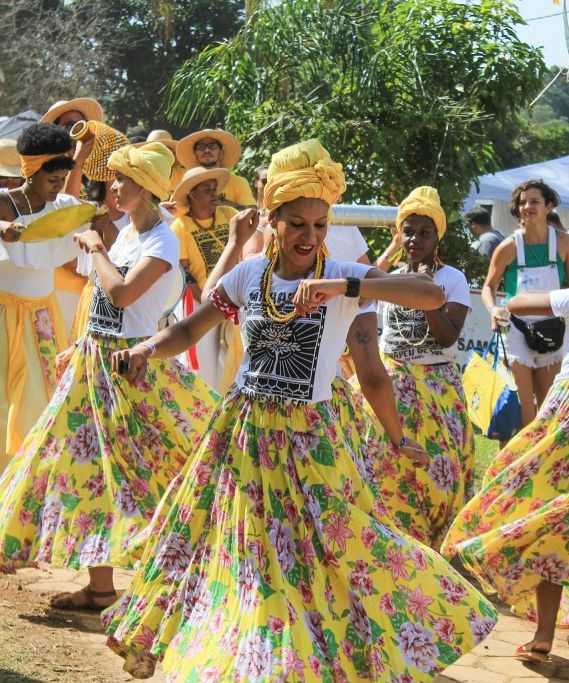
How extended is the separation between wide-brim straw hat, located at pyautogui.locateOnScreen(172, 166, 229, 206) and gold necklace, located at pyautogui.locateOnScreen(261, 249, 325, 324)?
4.35m

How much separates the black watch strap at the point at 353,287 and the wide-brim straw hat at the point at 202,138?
217 inches

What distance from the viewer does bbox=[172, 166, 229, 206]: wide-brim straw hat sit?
8812 mm

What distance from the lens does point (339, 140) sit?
1288 cm

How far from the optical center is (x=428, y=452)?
6918 millimetres

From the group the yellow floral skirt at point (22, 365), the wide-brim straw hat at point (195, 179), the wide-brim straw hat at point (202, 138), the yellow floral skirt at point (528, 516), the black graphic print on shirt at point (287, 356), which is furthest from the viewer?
the wide-brim straw hat at point (202, 138)

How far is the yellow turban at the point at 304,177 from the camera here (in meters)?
4.40

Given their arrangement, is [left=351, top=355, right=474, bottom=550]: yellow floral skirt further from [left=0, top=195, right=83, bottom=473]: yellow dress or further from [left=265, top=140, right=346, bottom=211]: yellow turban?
[left=265, top=140, right=346, bottom=211]: yellow turban

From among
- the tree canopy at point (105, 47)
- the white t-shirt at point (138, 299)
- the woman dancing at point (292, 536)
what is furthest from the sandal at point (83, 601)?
the tree canopy at point (105, 47)

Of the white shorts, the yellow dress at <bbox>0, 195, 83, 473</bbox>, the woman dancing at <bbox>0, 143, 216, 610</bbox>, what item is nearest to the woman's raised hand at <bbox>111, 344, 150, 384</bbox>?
the woman dancing at <bbox>0, 143, 216, 610</bbox>

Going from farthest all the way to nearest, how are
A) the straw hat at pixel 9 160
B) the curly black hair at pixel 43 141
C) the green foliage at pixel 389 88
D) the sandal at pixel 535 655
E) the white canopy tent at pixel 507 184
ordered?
the white canopy tent at pixel 507 184
the green foliage at pixel 389 88
the straw hat at pixel 9 160
the curly black hair at pixel 43 141
the sandal at pixel 535 655

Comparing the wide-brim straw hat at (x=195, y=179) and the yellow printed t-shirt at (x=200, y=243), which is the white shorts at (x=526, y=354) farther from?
the wide-brim straw hat at (x=195, y=179)

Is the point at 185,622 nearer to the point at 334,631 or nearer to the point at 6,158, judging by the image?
the point at 334,631

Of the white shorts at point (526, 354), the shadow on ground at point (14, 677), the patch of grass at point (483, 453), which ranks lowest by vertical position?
the shadow on ground at point (14, 677)

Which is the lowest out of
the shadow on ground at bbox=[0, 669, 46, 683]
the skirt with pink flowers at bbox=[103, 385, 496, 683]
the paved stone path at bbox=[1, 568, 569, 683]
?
the shadow on ground at bbox=[0, 669, 46, 683]
